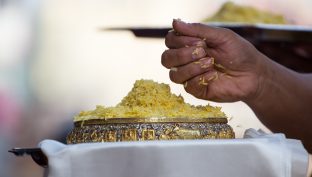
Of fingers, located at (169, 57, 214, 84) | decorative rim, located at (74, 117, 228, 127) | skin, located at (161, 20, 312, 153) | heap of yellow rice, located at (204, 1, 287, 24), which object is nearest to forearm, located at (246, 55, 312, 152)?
skin, located at (161, 20, 312, 153)

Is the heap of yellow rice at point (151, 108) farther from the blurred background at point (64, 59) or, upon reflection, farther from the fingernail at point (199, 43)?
the blurred background at point (64, 59)

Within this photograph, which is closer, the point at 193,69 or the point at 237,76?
the point at 193,69

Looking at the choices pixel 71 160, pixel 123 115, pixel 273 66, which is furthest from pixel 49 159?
pixel 273 66

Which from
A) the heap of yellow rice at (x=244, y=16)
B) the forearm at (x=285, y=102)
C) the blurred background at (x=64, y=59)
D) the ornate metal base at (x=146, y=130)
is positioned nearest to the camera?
the ornate metal base at (x=146, y=130)

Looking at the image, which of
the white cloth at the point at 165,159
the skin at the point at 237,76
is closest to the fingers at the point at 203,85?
the skin at the point at 237,76

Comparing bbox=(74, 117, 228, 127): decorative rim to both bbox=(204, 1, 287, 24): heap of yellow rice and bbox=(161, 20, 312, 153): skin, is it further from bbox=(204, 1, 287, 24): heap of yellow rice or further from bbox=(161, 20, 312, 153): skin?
bbox=(204, 1, 287, 24): heap of yellow rice

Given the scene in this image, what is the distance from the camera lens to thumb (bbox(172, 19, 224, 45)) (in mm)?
1868

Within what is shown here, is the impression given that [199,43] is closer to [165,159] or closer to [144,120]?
→ [144,120]

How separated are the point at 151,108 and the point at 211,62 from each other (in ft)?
0.59

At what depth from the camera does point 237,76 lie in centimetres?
214

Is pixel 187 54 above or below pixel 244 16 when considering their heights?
below

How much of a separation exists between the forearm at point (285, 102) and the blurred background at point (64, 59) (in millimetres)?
1676

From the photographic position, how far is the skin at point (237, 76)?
188cm

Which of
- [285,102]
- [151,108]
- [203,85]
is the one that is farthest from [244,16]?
[151,108]
